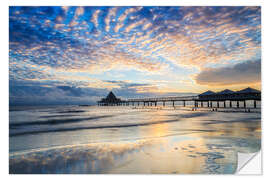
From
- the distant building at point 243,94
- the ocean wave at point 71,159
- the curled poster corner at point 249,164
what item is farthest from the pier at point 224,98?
the ocean wave at point 71,159

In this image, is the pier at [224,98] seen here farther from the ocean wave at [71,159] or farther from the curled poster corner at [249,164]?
the ocean wave at [71,159]

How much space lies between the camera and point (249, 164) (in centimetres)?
367

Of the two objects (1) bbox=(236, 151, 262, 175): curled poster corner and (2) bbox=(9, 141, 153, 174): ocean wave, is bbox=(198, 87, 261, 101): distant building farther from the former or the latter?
(2) bbox=(9, 141, 153, 174): ocean wave

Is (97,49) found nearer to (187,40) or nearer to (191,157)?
(187,40)

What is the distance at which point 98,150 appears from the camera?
395cm

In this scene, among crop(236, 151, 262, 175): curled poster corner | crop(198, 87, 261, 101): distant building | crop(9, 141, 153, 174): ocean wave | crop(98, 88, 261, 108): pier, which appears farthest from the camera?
crop(98, 88, 261, 108): pier

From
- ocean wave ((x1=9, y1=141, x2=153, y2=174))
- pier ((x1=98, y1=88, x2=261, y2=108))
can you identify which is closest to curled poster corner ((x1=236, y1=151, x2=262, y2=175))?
ocean wave ((x1=9, y1=141, x2=153, y2=174))

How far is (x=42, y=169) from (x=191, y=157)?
9.98ft

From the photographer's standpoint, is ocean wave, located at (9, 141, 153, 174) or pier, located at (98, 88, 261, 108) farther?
pier, located at (98, 88, 261, 108)

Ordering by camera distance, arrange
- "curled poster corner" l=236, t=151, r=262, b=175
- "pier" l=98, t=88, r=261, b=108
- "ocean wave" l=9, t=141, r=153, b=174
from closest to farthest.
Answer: "ocean wave" l=9, t=141, r=153, b=174, "curled poster corner" l=236, t=151, r=262, b=175, "pier" l=98, t=88, r=261, b=108

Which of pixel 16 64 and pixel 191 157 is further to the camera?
pixel 16 64

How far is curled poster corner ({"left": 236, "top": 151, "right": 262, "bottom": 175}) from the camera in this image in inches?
132
